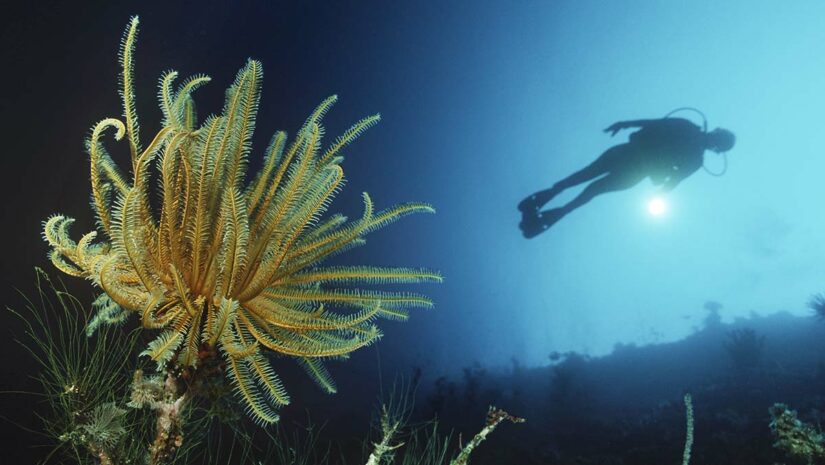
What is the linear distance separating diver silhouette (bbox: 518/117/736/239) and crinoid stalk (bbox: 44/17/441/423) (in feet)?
36.4

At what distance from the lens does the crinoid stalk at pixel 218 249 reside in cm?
230

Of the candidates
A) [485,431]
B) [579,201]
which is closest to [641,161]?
[579,201]

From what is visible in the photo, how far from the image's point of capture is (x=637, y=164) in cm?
1360

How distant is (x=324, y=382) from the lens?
10.7 feet

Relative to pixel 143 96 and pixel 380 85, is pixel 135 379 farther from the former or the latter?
pixel 380 85

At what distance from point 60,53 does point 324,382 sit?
7562 mm

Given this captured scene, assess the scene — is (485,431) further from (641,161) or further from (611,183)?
(641,161)

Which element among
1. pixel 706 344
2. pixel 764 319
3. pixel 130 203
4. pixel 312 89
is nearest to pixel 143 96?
pixel 312 89

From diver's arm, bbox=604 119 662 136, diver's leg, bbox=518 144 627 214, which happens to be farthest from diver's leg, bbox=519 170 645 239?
diver's arm, bbox=604 119 662 136

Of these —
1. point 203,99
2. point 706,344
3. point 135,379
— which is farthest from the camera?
point 706,344

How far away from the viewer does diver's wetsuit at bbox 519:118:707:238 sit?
13297 millimetres

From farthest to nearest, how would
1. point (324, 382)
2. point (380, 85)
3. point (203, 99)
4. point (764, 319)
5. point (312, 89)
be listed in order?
point (764, 319) → point (380, 85) → point (312, 89) → point (203, 99) → point (324, 382)

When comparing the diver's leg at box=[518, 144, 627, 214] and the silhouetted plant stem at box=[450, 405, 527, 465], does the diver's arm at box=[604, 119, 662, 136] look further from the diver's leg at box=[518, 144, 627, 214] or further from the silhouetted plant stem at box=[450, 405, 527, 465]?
the silhouetted plant stem at box=[450, 405, 527, 465]

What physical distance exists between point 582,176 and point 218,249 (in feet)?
43.0
